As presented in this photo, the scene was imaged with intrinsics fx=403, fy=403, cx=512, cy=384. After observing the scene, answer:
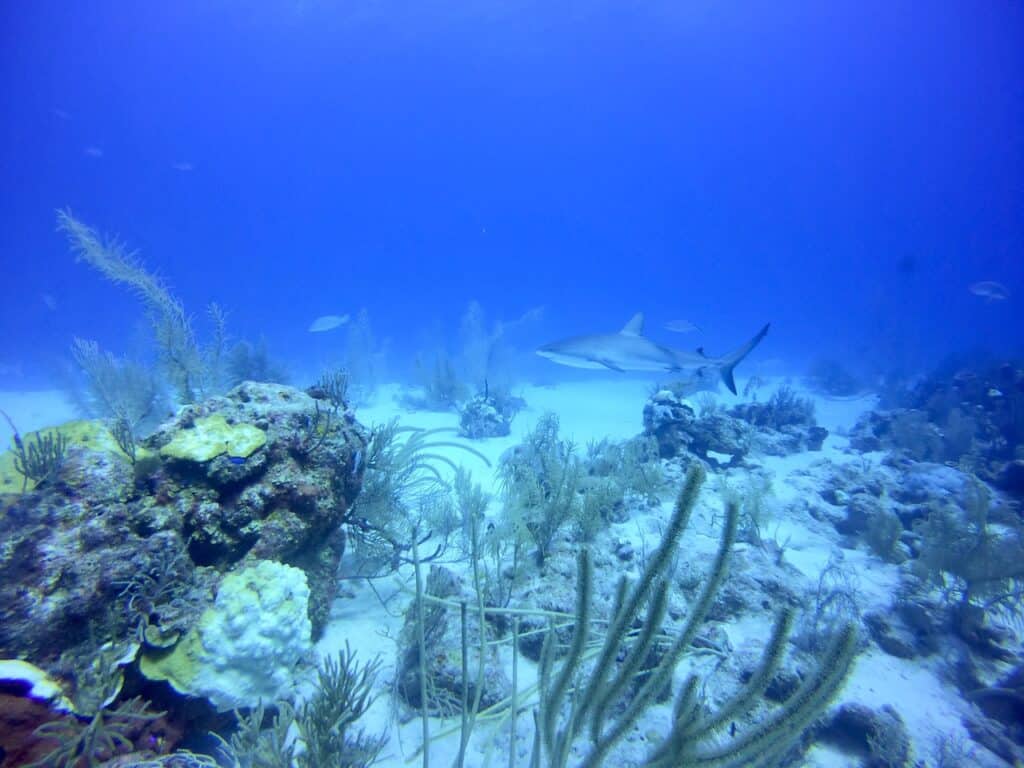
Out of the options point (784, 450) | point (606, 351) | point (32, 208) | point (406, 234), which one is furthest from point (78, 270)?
point (784, 450)

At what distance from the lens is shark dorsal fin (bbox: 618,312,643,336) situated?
10574 millimetres

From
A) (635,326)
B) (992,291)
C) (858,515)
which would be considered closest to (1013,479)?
(858,515)

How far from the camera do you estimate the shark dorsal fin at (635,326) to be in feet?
34.7

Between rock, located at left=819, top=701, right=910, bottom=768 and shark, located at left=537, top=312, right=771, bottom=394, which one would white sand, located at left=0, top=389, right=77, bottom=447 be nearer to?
shark, located at left=537, top=312, right=771, bottom=394

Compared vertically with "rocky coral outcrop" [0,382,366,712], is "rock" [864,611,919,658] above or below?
below

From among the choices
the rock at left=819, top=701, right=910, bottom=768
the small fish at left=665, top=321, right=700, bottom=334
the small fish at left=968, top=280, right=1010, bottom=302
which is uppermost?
the small fish at left=968, top=280, right=1010, bottom=302

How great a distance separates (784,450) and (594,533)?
710cm

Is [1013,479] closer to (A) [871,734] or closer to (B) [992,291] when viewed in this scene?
(A) [871,734]

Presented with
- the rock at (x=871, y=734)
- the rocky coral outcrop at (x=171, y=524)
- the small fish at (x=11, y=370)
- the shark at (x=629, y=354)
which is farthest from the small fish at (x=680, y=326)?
the small fish at (x=11, y=370)

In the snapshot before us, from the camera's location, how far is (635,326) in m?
10.7

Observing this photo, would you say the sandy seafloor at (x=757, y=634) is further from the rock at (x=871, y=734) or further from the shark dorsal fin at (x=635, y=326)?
the shark dorsal fin at (x=635, y=326)

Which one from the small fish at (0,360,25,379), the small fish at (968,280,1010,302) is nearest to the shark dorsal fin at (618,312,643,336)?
the small fish at (968,280,1010,302)

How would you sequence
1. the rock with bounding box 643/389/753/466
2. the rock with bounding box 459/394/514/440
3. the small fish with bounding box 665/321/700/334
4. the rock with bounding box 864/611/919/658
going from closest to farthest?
the rock with bounding box 864/611/919/658 → the rock with bounding box 643/389/753/466 → the rock with bounding box 459/394/514/440 → the small fish with bounding box 665/321/700/334

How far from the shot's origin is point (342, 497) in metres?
3.71
